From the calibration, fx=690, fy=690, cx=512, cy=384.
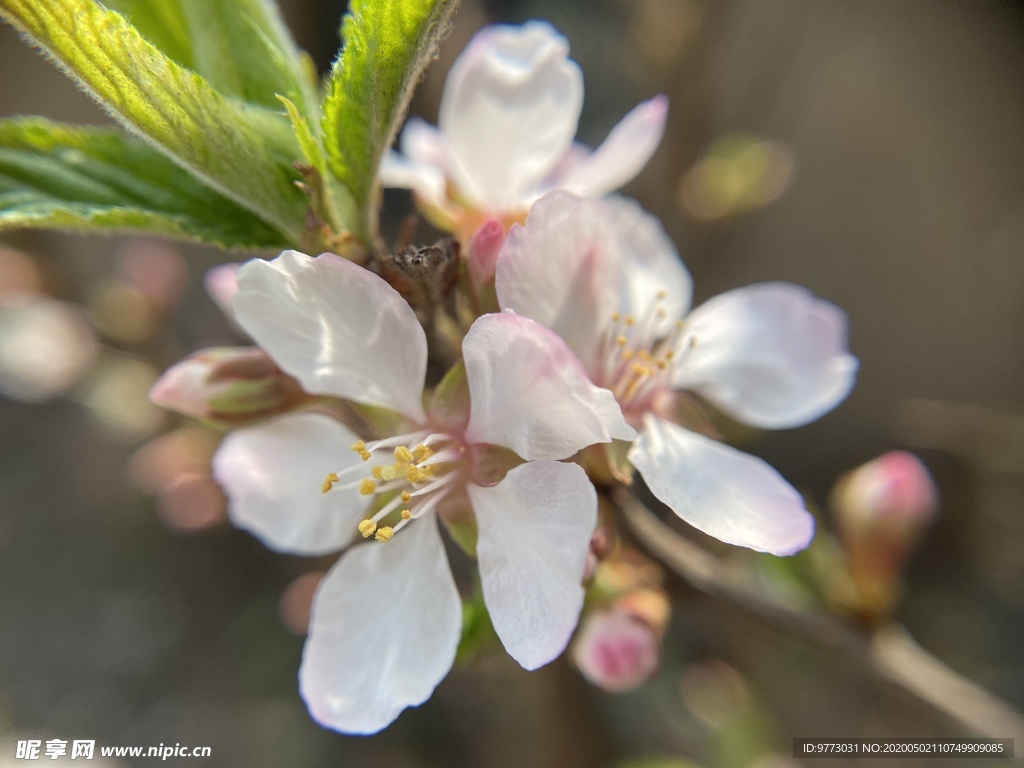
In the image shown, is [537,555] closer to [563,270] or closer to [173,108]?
[563,270]

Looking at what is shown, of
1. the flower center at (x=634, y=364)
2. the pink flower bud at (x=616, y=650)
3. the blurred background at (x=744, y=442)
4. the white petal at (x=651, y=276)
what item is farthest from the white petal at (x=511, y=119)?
the blurred background at (x=744, y=442)

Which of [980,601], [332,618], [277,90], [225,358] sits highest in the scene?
[277,90]

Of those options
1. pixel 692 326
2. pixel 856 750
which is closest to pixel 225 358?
pixel 692 326

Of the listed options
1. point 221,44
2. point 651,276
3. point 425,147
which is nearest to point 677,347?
point 651,276

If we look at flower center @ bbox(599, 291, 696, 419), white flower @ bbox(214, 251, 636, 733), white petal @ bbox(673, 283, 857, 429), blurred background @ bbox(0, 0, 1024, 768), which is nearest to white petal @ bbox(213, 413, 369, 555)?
white flower @ bbox(214, 251, 636, 733)

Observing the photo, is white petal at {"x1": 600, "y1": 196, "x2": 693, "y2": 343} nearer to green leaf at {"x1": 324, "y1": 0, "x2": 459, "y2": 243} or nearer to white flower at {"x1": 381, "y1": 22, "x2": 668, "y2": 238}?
white flower at {"x1": 381, "y1": 22, "x2": 668, "y2": 238}

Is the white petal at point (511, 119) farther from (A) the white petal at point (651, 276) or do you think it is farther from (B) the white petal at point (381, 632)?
(B) the white petal at point (381, 632)

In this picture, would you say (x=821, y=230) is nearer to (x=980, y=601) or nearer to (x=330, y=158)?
(x=980, y=601)
